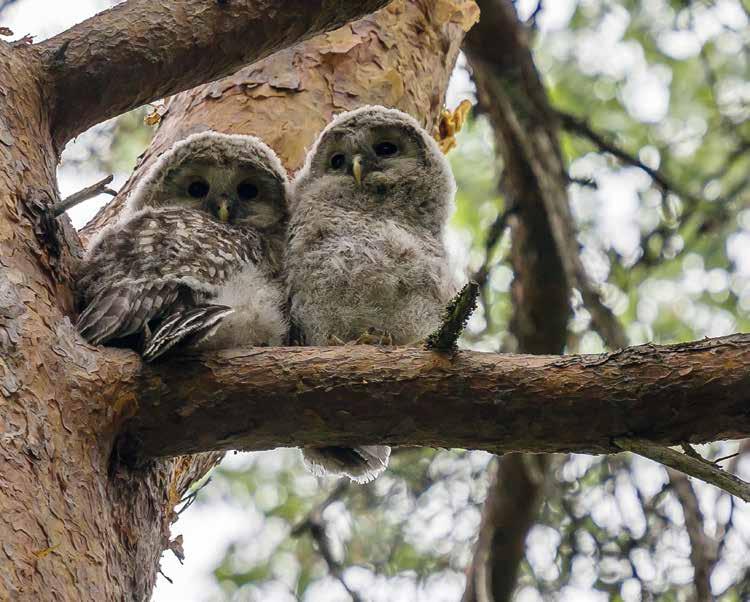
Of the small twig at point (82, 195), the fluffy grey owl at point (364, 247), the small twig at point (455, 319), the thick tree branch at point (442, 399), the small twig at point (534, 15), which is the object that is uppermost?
the small twig at point (534, 15)

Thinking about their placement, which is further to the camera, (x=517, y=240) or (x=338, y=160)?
(x=517, y=240)

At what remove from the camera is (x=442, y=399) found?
6.83 ft

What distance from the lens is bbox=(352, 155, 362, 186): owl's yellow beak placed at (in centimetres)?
313

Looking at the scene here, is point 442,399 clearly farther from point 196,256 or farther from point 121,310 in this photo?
point 196,256

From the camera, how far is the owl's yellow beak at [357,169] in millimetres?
3135

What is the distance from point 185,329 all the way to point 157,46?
83 centimetres

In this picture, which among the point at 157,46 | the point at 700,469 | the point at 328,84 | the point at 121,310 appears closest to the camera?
the point at 700,469

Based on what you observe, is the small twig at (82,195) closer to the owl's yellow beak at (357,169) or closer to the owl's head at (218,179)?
the owl's head at (218,179)

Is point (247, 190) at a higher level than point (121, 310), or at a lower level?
higher

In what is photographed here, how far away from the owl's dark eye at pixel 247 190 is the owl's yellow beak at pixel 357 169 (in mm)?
336

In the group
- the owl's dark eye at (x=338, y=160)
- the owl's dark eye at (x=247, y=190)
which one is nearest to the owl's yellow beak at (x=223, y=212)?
the owl's dark eye at (x=247, y=190)

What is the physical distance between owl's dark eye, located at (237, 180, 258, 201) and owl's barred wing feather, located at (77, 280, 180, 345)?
838mm

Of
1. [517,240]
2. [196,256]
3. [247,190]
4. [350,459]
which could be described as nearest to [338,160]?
[247,190]

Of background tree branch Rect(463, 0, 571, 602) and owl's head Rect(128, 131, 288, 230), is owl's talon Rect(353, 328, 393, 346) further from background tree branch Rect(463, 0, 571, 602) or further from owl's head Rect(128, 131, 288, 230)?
background tree branch Rect(463, 0, 571, 602)
